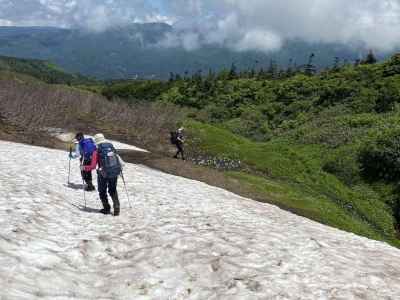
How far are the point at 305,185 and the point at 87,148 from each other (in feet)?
106

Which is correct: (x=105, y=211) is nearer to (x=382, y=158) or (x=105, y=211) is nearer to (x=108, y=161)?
(x=108, y=161)

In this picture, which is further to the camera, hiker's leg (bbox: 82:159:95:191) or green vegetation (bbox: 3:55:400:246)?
green vegetation (bbox: 3:55:400:246)

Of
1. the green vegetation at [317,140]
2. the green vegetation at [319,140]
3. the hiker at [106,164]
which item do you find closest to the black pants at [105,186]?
the hiker at [106,164]

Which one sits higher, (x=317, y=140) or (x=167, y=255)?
(x=317, y=140)

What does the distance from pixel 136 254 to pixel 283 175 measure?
41.8m

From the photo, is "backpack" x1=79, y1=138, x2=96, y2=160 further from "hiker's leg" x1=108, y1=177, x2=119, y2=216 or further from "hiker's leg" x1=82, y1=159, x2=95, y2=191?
"hiker's leg" x1=108, y1=177, x2=119, y2=216

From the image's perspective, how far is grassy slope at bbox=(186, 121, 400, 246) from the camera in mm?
34525

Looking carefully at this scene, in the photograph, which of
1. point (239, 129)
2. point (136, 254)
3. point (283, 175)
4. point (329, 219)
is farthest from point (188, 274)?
point (239, 129)

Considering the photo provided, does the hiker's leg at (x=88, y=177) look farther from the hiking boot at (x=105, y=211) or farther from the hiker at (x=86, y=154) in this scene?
the hiking boot at (x=105, y=211)

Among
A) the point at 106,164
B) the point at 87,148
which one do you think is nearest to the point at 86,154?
the point at 87,148

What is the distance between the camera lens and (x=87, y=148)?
73.2ft

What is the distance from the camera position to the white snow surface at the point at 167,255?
10.7 metres

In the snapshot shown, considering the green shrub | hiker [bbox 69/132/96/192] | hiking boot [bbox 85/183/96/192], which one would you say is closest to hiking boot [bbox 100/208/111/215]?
hiker [bbox 69/132/96/192]

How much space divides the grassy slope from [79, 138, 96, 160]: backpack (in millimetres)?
14007
